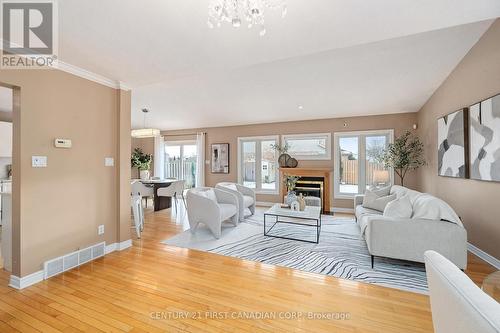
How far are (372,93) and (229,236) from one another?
3.80 metres

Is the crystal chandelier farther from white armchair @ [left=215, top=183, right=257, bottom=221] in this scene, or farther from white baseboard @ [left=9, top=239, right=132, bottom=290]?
white armchair @ [left=215, top=183, right=257, bottom=221]

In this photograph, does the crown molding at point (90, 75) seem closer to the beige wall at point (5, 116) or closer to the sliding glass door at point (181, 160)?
the beige wall at point (5, 116)

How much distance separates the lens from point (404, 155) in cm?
465

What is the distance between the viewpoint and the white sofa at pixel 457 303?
0.54m

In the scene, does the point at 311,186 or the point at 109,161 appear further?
the point at 311,186

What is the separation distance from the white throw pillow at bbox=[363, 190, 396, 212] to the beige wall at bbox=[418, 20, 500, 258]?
86 centimetres

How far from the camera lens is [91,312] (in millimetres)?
1820

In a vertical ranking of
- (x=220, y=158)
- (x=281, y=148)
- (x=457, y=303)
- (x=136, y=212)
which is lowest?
(x=136, y=212)

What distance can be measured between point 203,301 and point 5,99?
543 centimetres

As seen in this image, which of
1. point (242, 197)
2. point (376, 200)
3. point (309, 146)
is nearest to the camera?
point (376, 200)

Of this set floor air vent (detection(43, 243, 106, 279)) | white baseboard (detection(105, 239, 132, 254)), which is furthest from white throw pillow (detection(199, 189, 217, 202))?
floor air vent (detection(43, 243, 106, 279))

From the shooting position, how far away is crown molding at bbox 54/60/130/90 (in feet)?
8.21

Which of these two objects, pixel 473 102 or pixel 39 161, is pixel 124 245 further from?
pixel 473 102

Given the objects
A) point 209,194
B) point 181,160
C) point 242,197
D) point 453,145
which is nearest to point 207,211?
point 209,194
